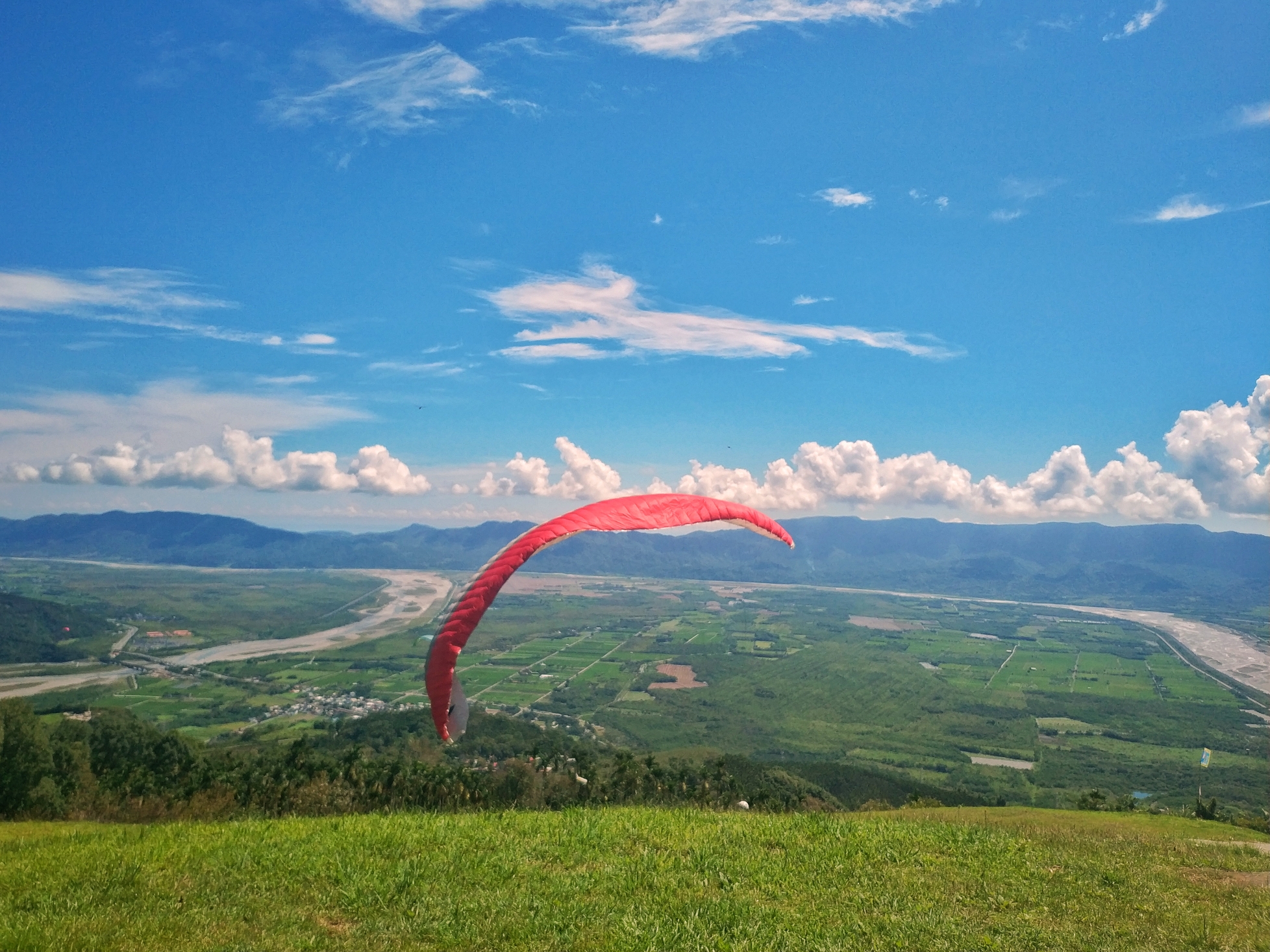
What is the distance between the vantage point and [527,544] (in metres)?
8.63

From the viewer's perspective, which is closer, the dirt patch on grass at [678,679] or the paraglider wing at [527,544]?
the paraglider wing at [527,544]

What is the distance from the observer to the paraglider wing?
769 cm

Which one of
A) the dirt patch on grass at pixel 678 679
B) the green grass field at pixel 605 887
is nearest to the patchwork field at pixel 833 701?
the dirt patch on grass at pixel 678 679

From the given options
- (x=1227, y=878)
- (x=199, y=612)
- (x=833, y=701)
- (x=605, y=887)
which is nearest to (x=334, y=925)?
(x=605, y=887)

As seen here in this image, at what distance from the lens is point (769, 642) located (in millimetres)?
159250

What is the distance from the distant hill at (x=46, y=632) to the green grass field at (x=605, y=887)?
127 m

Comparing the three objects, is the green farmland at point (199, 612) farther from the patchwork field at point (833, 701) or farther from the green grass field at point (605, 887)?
the green grass field at point (605, 887)

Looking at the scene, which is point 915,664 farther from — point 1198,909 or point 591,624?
point 1198,909

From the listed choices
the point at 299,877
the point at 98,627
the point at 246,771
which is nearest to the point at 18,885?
the point at 299,877

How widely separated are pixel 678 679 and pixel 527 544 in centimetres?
11392

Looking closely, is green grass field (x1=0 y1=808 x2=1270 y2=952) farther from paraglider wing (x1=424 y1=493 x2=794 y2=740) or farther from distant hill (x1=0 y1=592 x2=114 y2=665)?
distant hill (x1=0 y1=592 x2=114 y2=665)

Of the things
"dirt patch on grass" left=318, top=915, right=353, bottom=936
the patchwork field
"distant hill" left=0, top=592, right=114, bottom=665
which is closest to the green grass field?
"dirt patch on grass" left=318, top=915, right=353, bottom=936

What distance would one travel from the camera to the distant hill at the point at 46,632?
112 metres

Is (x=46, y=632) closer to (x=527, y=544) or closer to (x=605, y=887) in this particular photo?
(x=605, y=887)
